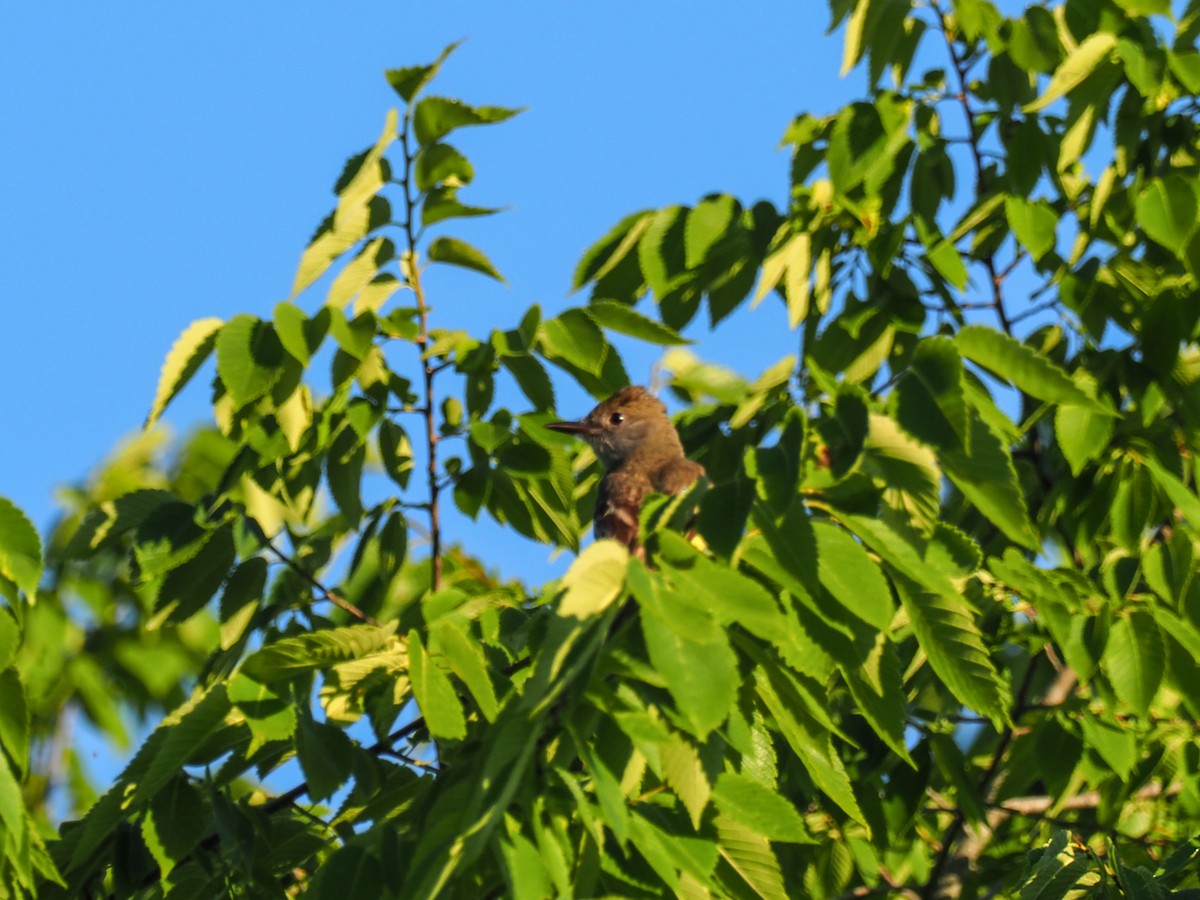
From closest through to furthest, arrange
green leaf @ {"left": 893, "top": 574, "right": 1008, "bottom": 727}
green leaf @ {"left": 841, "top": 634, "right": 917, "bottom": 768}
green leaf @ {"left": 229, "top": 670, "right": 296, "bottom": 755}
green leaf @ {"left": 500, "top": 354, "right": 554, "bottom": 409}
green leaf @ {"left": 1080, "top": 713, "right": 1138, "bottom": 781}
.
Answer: green leaf @ {"left": 893, "top": 574, "right": 1008, "bottom": 727} < green leaf @ {"left": 841, "top": 634, "right": 917, "bottom": 768} < green leaf @ {"left": 229, "top": 670, "right": 296, "bottom": 755} < green leaf @ {"left": 500, "top": 354, "right": 554, "bottom": 409} < green leaf @ {"left": 1080, "top": 713, "right": 1138, "bottom": 781}

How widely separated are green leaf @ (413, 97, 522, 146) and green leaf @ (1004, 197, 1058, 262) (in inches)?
75.9

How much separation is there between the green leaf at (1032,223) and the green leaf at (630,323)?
1.63 metres

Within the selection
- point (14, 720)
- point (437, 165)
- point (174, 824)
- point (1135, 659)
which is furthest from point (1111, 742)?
point (14, 720)

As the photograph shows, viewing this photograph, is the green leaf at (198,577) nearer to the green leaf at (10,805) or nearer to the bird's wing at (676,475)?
the green leaf at (10,805)

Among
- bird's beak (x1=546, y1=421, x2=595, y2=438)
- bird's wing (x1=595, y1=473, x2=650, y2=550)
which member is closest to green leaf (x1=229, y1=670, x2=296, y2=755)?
bird's wing (x1=595, y1=473, x2=650, y2=550)

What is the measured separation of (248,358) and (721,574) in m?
2.07

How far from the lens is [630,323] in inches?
171

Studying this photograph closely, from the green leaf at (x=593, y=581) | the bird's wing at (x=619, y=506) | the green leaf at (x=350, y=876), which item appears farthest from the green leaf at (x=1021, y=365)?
the bird's wing at (x=619, y=506)

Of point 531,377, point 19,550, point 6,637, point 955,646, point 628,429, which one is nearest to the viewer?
point 955,646

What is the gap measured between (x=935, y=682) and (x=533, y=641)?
278cm

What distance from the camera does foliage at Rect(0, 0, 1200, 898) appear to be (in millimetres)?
2922

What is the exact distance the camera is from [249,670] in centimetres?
355

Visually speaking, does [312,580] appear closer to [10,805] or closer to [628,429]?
[10,805]

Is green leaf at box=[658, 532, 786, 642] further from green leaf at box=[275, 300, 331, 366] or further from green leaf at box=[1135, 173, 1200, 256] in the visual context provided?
green leaf at box=[1135, 173, 1200, 256]
